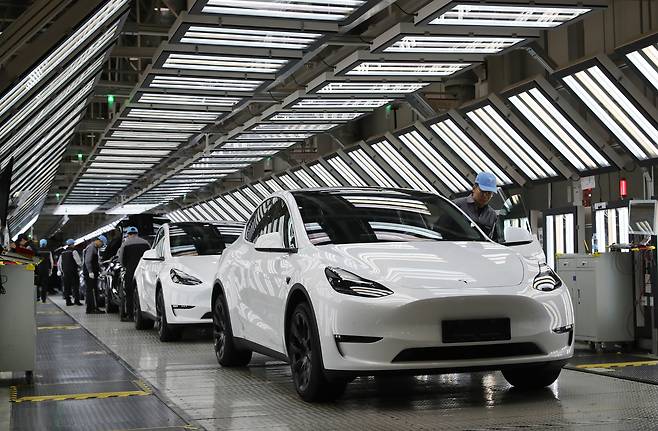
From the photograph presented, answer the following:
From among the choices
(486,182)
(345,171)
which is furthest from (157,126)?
(486,182)

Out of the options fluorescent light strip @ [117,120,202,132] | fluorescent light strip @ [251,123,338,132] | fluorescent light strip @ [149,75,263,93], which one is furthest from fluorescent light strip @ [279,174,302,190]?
fluorescent light strip @ [149,75,263,93]

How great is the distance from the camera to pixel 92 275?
21.1 metres

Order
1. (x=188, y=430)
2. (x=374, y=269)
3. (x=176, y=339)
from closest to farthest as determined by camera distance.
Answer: (x=188, y=430), (x=374, y=269), (x=176, y=339)

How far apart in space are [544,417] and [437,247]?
1.43 m

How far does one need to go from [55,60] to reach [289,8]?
9.85 feet

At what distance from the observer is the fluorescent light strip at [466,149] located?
74.2 feet

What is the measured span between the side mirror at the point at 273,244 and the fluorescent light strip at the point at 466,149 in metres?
15.5

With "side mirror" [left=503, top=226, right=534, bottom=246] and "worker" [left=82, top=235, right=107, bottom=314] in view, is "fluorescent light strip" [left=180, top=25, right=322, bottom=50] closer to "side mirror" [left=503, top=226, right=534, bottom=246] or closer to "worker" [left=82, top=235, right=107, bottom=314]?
"side mirror" [left=503, top=226, right=534, bottom=246]

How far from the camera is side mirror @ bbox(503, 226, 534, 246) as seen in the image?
286 inches

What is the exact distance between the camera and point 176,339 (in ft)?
41.7

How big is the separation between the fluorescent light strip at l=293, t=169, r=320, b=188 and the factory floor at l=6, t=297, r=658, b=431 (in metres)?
24.3

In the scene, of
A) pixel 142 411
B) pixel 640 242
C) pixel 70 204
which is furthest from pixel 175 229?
pixel 70 204

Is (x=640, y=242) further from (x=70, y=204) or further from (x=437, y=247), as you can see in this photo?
(x=70, y=204)

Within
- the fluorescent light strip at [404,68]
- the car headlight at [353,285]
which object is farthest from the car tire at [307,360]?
the fluorescent light strip at [404,68]
